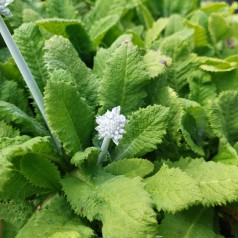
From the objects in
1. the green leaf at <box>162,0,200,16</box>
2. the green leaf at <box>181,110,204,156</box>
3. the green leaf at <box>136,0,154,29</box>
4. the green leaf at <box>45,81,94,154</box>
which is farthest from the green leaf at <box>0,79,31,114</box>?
the green leaf at <box>162,0,200,16</box>

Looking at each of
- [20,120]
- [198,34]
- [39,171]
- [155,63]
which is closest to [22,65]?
[20,120]

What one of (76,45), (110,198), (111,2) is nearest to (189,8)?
(111,2)

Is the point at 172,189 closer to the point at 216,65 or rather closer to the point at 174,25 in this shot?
the point at 216,65

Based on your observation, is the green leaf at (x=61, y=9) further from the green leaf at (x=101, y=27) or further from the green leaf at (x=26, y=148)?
the green leaf at (x=26, y=148)

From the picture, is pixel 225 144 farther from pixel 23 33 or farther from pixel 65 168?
pixel 23 33

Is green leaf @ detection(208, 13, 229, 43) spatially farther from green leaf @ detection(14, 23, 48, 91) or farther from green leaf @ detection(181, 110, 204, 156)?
green leaf @ detection(14, 23, 48, 91)

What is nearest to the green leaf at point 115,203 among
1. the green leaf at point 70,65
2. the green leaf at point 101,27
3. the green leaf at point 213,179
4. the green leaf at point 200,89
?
the green leaf at point 213,179
